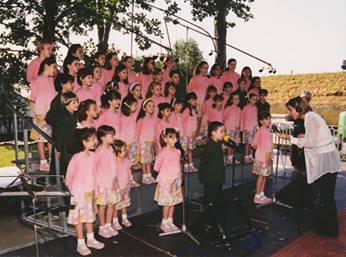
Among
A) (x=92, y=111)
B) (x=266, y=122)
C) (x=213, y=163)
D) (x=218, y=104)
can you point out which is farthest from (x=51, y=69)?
(x=266, y=122)

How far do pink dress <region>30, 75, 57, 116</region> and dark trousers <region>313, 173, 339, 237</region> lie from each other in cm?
460

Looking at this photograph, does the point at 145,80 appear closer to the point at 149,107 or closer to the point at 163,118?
the point at 163,118

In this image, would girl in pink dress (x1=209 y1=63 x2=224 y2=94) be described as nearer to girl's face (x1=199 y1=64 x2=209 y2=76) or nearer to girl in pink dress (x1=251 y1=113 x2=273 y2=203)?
girl's face (x1=199 y1=64 x2=209 y2=76)

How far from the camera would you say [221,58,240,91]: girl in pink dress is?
10438mm

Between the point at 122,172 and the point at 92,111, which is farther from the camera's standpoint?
the point at 122,172

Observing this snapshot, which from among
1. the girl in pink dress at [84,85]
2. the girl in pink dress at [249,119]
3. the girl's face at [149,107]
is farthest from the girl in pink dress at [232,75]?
the girl in pink dress at [84,85]

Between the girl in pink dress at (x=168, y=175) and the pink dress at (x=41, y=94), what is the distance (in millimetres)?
2009

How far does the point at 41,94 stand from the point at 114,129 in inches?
60.8

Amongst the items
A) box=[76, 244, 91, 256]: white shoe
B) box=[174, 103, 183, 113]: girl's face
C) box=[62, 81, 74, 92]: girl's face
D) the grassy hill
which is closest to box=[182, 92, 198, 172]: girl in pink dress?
box=[174, 103, 183, 113]: girl's face

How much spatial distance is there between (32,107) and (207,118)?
4.11m

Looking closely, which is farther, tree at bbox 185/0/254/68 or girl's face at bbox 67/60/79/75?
tree at bbox 185/0/254/68

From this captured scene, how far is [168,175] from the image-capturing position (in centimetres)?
625

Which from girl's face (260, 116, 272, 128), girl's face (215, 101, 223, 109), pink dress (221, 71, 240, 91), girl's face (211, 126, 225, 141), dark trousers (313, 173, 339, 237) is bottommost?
dark trousers (313, 173, 339, 237)

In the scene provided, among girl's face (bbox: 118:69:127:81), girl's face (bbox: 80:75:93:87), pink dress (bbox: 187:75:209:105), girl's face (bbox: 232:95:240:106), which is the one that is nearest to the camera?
girl's face (bbox: 80:75:93:87)
